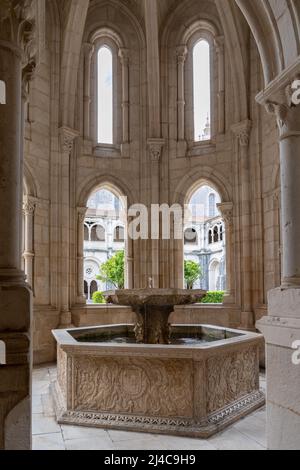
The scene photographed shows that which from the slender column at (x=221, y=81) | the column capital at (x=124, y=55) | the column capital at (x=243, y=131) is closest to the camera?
the column capital at (x=243, y=131)

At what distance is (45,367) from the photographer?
8344 mm

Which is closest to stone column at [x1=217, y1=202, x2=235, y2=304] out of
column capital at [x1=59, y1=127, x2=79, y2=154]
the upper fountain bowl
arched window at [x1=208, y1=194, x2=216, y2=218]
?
column capital at [x1=59, y1=127, x2=79, y2=154]

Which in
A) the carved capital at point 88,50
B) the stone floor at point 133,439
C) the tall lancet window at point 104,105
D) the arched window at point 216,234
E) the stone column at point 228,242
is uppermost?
the carved capital at point 88,50

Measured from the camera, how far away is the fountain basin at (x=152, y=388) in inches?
182

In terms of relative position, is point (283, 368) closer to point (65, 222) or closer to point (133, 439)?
point (133, 439)

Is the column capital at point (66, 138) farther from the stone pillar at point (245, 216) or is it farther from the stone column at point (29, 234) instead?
the stone pillar at point (245, 216)

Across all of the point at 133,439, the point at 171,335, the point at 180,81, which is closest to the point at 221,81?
the point at 180,81

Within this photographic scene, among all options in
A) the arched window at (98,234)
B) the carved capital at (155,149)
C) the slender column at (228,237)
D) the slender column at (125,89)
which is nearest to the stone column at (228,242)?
the slender column at (228,237)

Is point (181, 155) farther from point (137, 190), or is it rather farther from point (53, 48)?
point (53, 48)

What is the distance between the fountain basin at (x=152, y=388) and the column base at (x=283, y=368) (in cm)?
131
